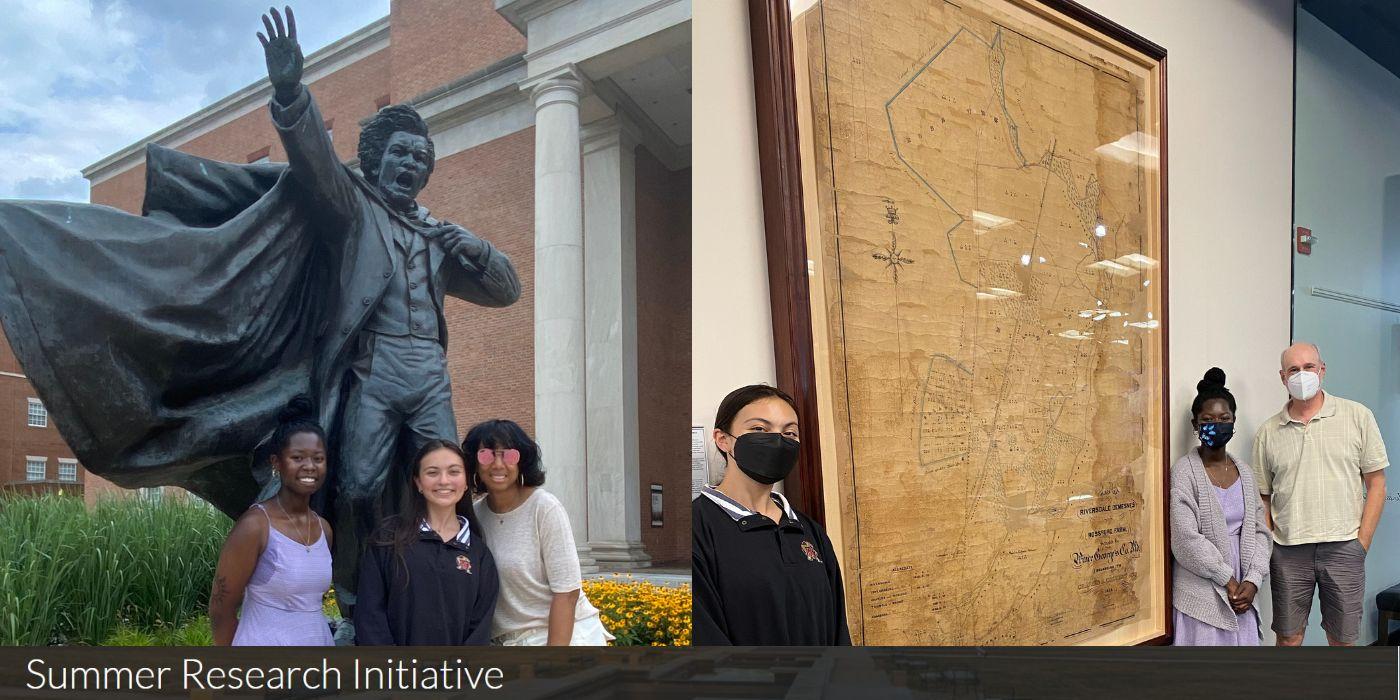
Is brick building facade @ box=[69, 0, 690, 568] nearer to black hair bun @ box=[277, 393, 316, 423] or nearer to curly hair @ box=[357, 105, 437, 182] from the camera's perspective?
curly hair @ box=[357, 105, 437, 182]

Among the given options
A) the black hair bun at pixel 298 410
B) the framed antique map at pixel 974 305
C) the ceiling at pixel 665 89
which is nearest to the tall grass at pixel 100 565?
the black hair bun at pixel 298 410

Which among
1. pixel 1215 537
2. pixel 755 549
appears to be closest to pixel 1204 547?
Result: pixel 1215 537

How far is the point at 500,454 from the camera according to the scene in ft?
5.63

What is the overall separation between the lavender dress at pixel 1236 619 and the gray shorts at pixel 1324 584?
31 centimetres

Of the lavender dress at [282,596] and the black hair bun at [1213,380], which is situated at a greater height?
the black hair bun at [1213,380]

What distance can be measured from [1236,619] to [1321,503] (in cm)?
65

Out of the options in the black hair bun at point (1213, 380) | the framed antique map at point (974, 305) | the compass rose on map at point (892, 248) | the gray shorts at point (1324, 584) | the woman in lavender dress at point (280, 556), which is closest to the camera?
the woman in lavender dress at point (280, 556)

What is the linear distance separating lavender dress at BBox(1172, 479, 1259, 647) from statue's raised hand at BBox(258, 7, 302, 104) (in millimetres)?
3051

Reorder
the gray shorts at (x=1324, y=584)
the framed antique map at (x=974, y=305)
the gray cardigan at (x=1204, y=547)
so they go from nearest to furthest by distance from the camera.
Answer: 1. the framed antique map at (x=974, y=305)
2. the gray cardigan at (x=1204, y=547)
3. the gray shorts at (x=1324, y=584)

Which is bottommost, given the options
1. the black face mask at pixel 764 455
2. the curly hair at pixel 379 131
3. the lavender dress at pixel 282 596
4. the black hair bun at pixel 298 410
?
the lavender dress at pixel 282 596

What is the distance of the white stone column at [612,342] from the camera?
1.82 metres

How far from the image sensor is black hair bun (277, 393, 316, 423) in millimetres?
1525

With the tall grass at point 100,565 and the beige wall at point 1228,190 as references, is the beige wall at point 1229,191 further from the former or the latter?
the tall grass at point 100,565

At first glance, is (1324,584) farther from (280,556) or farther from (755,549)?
(280,556)
